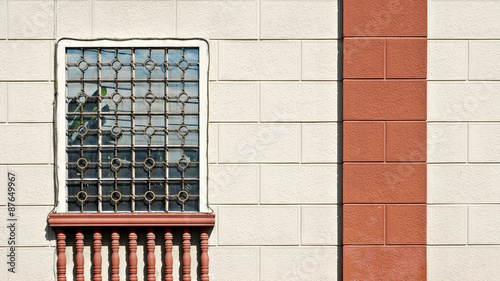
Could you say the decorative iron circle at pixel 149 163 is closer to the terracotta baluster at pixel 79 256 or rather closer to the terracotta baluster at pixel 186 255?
the terracotta baluster at pixel 186 255

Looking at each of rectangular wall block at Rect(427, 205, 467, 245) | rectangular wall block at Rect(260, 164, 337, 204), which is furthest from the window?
rectangular wall block at Rect(427, 205, 467, 245)

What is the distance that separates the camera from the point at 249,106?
13.5ft

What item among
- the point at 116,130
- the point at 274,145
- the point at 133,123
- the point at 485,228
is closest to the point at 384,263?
the point at 485,228

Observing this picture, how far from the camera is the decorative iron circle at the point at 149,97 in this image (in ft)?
13.5

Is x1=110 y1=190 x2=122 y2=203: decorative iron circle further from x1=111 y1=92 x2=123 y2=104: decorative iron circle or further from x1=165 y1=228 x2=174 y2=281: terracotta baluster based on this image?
x1=111 y1=92 x2=123 y2=104: decorative iron circle

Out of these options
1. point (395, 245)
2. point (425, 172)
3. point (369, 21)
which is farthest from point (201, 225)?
point (369, 21)

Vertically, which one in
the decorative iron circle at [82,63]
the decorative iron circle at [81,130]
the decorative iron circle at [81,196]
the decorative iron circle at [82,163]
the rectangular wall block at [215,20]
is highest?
the rectangular wall block at [215,20]

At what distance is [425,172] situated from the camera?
4027mm

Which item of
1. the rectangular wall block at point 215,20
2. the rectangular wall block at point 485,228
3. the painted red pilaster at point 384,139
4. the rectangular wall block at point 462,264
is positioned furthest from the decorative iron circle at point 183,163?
the rectangular wall block at point 485,228

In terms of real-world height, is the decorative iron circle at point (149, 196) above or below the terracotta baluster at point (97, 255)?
above

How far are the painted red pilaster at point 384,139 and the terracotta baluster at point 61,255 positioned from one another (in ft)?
8.38

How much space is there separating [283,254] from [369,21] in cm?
229

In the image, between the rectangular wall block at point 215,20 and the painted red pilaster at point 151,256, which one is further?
the rectangular wall block at point 215,20

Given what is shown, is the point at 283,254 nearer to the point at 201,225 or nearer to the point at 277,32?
the point at 201,225
